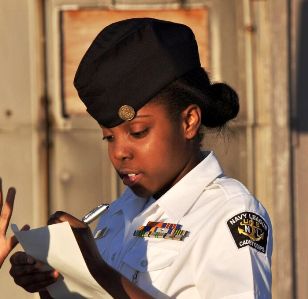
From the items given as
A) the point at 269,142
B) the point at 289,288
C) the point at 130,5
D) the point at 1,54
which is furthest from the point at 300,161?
the point at 1,54

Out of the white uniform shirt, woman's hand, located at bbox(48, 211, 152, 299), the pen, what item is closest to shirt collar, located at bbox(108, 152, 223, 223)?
the white uniform shirt

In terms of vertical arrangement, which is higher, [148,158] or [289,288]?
[148,158]

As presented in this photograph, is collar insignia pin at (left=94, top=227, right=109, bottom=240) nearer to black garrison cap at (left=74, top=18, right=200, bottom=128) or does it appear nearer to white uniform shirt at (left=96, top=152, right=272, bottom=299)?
white uniform shirt at (left=96, top=152, right=272, bottom=299)

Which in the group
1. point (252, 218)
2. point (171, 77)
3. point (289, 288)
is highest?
point (171, 77)

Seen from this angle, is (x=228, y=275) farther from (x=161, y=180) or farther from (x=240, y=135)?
(x=240, y=135)

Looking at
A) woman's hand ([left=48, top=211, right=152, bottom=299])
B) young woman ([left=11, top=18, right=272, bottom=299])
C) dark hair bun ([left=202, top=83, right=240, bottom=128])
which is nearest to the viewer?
woman's hand ([left=48, top=211, right=152, bottom=299])

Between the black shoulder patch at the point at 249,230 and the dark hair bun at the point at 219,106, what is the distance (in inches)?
13.5

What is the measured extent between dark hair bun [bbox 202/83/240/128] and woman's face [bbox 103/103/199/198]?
11 cm

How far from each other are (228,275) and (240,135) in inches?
114

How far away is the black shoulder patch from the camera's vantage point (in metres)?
2.31

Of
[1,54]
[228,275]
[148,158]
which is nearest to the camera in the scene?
[228,275]

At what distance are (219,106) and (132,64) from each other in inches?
10.3

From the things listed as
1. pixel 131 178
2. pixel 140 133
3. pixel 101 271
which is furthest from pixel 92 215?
pixel 101 271

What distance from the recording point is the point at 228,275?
7.48ft
